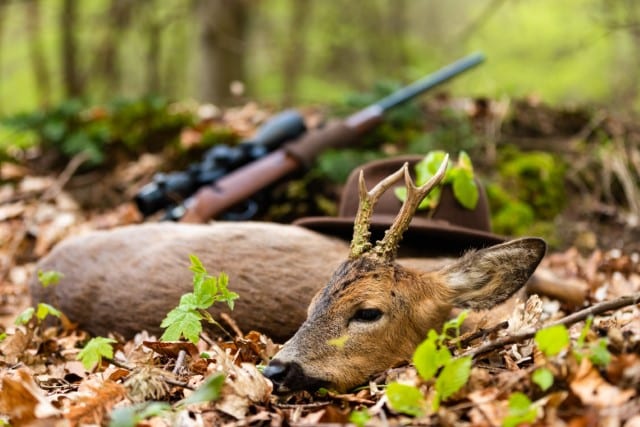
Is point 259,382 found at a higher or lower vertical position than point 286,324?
higher

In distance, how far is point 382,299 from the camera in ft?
11.4

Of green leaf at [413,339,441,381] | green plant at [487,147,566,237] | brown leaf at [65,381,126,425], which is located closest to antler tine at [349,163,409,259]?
green leaf at [413,339,441,381]

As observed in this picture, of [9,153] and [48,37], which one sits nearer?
[9,153]

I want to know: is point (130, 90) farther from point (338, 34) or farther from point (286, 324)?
point (286, 324)

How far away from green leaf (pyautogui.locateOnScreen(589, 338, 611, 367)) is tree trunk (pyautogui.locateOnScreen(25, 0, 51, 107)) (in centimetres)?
1809

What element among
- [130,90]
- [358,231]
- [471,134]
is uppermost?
[358,231]

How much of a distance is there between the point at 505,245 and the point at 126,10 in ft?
43.8

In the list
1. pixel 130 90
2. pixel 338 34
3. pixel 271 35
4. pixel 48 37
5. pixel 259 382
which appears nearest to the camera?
pixel 259 382

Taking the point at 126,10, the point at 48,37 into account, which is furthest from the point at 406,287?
the point at 48,37

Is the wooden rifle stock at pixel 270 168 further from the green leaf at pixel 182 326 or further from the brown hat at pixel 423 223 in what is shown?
the green leaf at pixel 182 326

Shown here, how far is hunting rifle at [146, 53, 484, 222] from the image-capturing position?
267 inches

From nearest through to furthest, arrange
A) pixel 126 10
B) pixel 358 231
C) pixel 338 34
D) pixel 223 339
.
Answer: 1. pixel 358 231
2. pixel 223 339
3. pixel 126 10
4. pixel 338 34

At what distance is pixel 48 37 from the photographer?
839 inches

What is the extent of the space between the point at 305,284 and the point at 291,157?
9.75 feet
